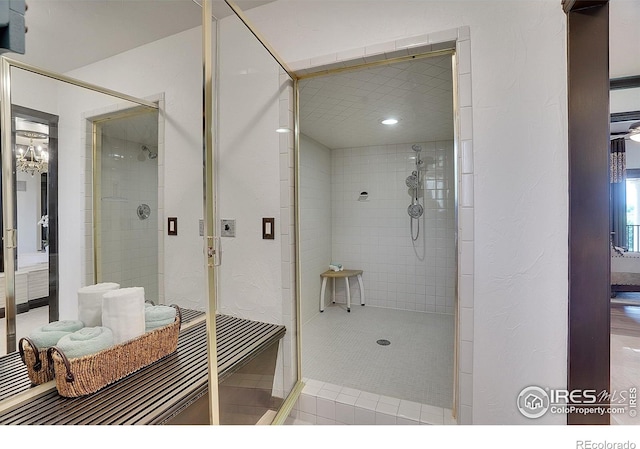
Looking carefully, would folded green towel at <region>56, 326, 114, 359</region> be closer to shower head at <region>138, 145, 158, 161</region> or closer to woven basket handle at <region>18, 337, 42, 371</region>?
woven basket handle at <region>18, 337, 42, 371</region>

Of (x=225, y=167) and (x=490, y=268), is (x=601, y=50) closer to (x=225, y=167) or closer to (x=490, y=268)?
(x=490, y=268)

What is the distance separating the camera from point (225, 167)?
120 cm

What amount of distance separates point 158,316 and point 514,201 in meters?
1.57

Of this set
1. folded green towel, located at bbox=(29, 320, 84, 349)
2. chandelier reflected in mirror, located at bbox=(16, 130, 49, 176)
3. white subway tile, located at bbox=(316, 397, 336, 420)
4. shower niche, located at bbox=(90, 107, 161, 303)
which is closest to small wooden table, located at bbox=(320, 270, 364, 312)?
white subway tile, located at bbox=(316, 397, 336, 420)

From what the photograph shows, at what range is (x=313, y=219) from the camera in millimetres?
3152

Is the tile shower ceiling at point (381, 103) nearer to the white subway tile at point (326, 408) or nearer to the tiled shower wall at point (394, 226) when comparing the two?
the tiled shower wall at point (394, 226)

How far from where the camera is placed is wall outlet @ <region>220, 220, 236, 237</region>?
3.88 feet

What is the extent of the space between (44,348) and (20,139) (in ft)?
2.05

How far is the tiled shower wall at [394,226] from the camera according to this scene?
3.17m

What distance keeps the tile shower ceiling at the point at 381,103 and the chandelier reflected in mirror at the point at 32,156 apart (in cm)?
136

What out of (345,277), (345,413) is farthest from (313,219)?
(345,413)

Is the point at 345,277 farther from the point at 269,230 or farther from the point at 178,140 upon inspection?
the point at 178,140

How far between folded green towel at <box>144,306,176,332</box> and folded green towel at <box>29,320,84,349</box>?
230mm

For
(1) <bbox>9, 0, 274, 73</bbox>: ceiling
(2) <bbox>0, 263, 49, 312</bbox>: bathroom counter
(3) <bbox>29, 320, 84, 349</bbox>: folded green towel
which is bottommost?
(3) <bbox>29, 320, 84, 349</bbox>: folded green towel
